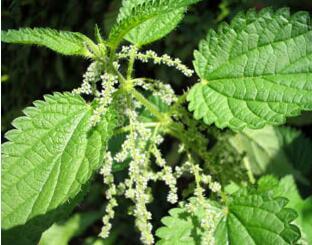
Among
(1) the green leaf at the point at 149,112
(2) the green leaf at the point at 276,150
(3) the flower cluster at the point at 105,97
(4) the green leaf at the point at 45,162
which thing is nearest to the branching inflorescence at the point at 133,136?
(3) the flower cluster at the point at 105,97

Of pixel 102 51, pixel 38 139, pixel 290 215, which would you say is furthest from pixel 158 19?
pixel 290 215

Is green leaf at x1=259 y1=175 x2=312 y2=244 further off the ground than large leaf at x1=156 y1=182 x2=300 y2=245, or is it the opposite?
large leaf at x1=156 y1=182 x2=300 y2=245

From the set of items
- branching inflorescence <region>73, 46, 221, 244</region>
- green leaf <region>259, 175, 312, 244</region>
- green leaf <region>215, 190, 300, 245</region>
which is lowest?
green leaf <region>259, 175, 312, 244</region>

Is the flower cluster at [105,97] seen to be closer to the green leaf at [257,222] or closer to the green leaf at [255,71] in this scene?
the green leaf at [255,71]

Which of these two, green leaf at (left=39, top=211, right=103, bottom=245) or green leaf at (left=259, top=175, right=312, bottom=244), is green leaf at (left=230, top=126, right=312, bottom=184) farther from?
green leaf at (left=39, top=211, right=103, bottom=245)

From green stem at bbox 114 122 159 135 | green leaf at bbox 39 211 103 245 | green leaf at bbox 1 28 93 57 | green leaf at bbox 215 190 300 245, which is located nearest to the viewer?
green leaf at bbox 1 28 93 57

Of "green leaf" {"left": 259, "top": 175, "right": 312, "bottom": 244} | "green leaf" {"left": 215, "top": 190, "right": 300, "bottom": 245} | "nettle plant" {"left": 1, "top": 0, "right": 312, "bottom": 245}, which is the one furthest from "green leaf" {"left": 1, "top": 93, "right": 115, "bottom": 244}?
"green leaf" {"left": 259, "top": 175, "right": 312, "bottom": 244}
